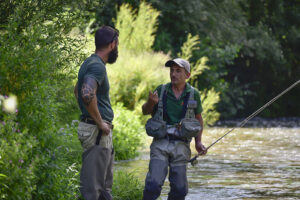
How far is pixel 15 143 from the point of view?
4445 mm

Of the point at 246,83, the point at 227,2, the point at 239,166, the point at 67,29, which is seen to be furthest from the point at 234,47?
the point at 67,29

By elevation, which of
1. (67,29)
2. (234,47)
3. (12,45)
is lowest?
(12,45)

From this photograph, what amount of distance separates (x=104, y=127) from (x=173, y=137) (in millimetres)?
1109

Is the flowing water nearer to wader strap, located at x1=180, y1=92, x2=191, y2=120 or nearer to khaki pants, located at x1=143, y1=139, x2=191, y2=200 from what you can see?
khaki pants, located at x1=143, y1=139, x2=191, y2=200

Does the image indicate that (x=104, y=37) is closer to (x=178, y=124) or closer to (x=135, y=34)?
(x=178, y=124)

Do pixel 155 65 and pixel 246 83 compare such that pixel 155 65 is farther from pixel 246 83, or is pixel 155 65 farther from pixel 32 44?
A: pixel 246 83

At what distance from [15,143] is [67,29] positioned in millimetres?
3427

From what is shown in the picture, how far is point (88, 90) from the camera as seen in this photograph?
4879 mm

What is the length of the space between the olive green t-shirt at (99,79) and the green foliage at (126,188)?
1649 mm

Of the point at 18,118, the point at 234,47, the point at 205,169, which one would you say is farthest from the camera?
the point at 234,47

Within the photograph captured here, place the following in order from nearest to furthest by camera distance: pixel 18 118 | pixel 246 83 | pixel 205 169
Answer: pixel 18 118 < pixel 205 169 < pixel 246 83

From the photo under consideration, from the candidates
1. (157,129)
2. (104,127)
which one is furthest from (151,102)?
(104,127)

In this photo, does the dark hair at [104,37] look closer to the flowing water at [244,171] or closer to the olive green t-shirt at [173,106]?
the olive green t-shirt at [173,106]

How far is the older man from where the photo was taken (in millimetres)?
5793
